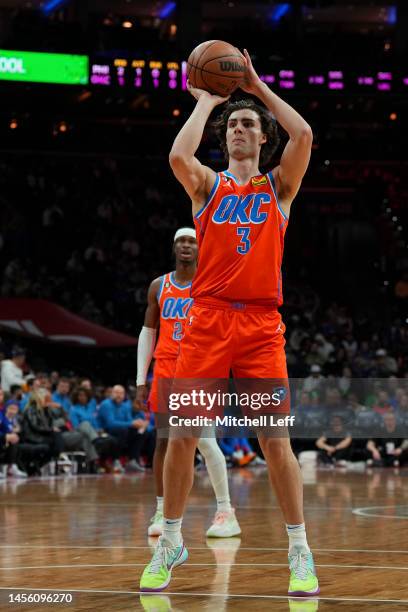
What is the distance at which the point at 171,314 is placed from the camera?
8023 mm

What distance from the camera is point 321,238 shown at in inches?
1242

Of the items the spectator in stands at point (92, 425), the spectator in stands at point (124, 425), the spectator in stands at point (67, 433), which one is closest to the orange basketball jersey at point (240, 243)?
the spectator in stands at point (67, 433)

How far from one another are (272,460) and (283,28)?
2247cm

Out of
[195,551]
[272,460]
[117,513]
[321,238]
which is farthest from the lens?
[321,238]

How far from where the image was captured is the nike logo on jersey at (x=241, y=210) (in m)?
5.19

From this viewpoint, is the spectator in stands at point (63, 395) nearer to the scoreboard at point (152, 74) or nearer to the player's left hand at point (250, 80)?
the scoreboard at point (152, 74)

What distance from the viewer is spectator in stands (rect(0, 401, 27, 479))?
14.1 m

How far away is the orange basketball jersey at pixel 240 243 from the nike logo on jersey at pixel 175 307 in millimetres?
2709

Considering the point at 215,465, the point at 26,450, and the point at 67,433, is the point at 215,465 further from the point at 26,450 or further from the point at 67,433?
the point at 67,433

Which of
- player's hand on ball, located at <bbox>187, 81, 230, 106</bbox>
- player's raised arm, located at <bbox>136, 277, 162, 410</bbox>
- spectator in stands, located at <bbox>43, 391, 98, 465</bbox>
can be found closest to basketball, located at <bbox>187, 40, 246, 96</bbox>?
player's hand on ball, located at <bbox>187, 81, 230, 106</bbox>

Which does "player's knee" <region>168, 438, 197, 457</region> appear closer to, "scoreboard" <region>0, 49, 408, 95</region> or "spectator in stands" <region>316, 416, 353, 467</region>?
"spectator in stands" <region>316, 416, 353, 467</region>

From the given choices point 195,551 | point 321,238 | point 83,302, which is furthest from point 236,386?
point 321,238

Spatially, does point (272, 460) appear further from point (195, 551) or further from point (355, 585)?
point (195, 551)

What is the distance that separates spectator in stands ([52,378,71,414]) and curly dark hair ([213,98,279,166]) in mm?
10739
